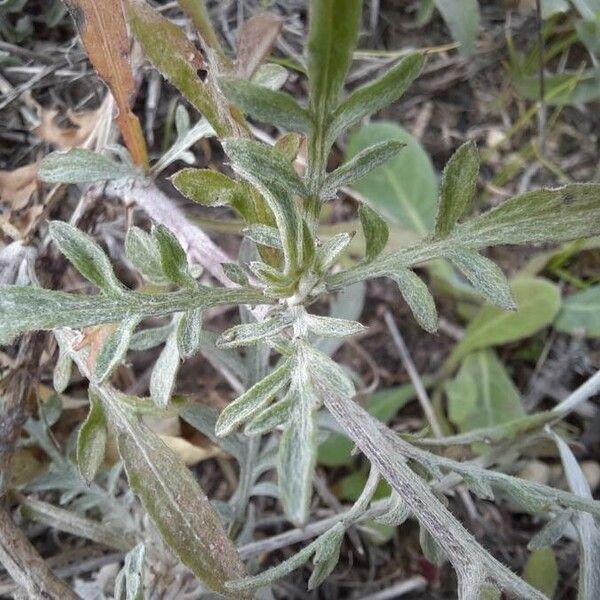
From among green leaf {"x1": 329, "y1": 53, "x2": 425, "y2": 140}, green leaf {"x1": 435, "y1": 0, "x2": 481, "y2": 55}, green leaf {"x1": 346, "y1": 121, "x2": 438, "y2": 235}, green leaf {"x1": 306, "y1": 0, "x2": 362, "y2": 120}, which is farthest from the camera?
green leaf {"x1": 346, "y1": 121, "x2": 438, "y2": 235}

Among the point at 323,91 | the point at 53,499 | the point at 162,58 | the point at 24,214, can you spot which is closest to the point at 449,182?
the point at 323,91

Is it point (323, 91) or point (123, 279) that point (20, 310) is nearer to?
point (323, 91)

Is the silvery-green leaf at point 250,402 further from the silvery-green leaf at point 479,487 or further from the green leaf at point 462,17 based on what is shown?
the green leaf at point 462,17

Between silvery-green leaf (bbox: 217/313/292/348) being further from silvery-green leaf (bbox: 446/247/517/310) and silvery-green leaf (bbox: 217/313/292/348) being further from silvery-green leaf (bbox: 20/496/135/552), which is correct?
silvery-green leaf (bbox: 20/496/135/552)

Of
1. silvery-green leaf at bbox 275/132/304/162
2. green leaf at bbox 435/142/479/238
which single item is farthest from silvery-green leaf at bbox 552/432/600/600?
silvery-green leaf at bbox 275/132/304/162

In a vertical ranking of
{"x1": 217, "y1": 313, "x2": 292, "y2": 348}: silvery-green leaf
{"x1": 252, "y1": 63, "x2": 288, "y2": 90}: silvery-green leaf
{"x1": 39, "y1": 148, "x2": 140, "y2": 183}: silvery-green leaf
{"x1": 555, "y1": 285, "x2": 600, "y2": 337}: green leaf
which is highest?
{"x1": 252, "y1": 63, "x2": 288, "y2": 90}: silvery-green leaf

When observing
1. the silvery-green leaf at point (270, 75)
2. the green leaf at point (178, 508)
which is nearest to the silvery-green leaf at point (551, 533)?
the green leaf at point (178, 508)
